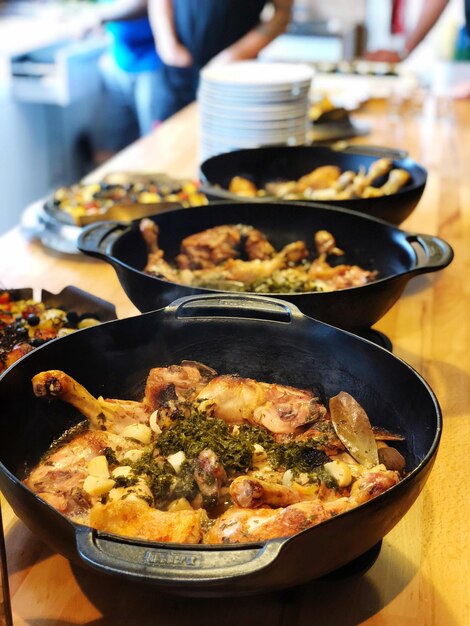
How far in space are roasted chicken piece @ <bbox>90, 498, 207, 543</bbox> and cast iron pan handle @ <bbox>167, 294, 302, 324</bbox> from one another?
33 centimetres

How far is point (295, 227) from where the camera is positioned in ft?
5.28

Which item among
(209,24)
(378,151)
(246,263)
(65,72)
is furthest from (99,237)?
(65,72)

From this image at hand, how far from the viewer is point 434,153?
2771 millimetres

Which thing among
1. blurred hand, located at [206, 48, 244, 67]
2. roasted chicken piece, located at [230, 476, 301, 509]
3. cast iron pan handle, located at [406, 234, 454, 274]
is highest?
cast iron pan handle, located at [406, 234, 454, 274]

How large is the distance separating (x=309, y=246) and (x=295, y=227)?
0.16 feet

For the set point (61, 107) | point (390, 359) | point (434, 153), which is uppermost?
point (390, 359)

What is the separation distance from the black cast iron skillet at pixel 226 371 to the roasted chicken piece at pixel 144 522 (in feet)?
0.19

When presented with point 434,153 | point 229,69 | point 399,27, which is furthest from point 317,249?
point 399,27

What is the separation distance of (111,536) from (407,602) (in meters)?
0.40

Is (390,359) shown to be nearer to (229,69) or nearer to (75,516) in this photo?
(75,516)

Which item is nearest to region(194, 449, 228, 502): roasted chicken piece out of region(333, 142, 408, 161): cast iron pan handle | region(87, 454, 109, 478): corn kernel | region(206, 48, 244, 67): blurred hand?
region(87, 454, 109, 478): corn kernel

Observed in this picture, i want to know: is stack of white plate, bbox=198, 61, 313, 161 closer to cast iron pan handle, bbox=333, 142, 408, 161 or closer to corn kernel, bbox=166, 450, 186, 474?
cast iron pan handle, bbox=333, 142, 408, 161

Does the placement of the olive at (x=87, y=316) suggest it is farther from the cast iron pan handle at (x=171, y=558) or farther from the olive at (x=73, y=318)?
the cast iron pan handle at (x=171, y=558)

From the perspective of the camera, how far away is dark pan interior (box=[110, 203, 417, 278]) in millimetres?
1485
